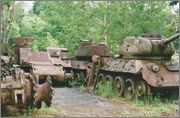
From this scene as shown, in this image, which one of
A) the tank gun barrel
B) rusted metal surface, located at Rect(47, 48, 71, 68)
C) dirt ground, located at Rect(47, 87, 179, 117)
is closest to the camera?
dirt ground, located at Rect(47, 87, 179, 117)

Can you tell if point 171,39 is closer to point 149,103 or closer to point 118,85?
point 149,103

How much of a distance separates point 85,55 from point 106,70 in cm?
321

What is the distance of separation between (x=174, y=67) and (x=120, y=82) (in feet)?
5.88

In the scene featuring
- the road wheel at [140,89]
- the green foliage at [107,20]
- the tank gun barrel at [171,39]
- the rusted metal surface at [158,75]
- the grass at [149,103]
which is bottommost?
the grass at [149,103]

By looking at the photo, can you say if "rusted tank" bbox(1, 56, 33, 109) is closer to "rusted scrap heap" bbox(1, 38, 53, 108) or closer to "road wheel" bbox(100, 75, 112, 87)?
"rusted scrap heap" bbox(1, 38, 53, 108)

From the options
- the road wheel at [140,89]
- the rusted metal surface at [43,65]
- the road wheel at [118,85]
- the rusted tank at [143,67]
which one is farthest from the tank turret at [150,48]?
the rusted metal surface at [43,65]

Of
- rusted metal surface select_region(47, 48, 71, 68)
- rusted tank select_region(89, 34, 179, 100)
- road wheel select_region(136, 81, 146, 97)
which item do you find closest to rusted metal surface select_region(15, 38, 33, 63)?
rusted metal surface select_region(47, 48, 71, 68)

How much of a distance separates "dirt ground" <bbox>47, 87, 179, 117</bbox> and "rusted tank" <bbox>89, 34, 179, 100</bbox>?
836mm

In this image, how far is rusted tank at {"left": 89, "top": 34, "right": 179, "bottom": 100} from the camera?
12.1 metres

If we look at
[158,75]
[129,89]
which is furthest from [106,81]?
[158,75]

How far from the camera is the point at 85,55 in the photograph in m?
17.3

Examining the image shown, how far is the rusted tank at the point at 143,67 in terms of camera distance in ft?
39.7

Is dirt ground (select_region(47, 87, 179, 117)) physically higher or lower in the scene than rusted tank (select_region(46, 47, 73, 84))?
lower

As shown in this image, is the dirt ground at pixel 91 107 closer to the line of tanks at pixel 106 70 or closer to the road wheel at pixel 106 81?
the line of tanks at pixel 106 70
